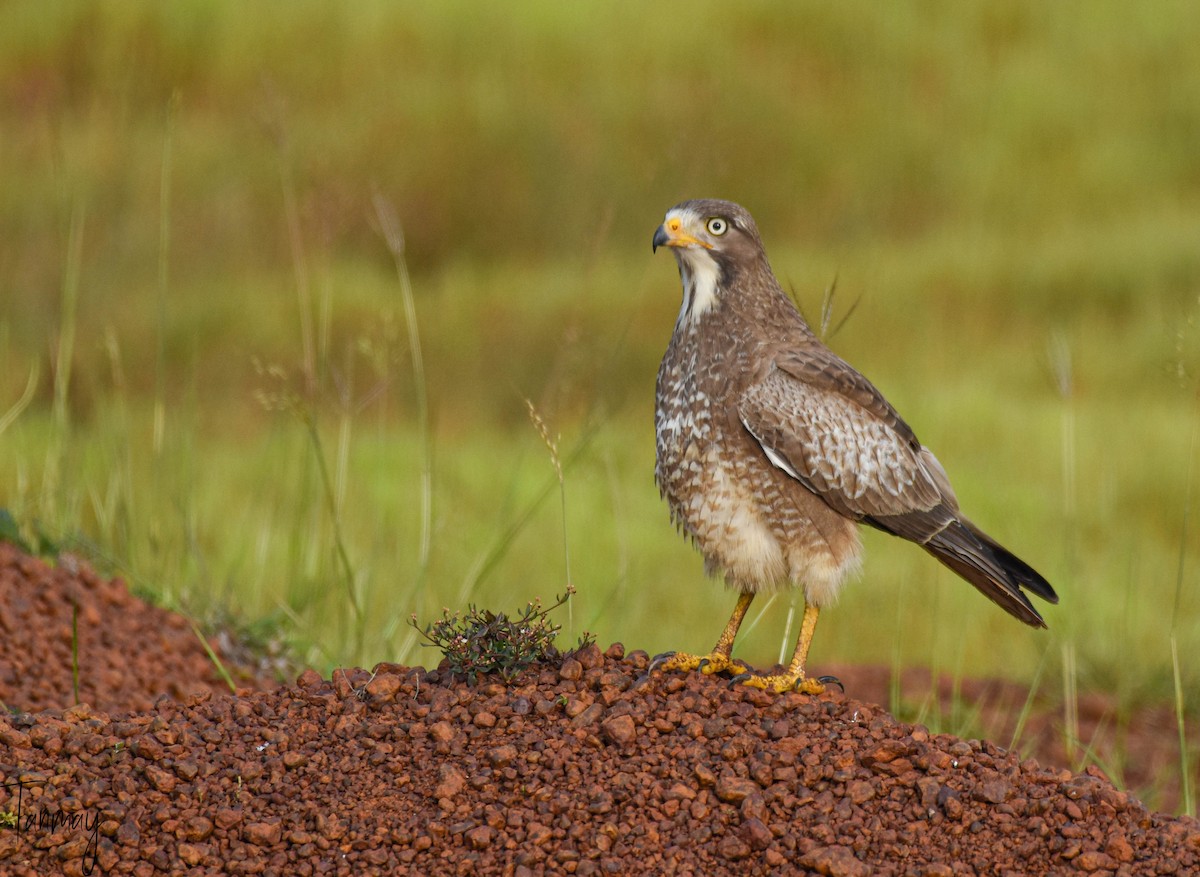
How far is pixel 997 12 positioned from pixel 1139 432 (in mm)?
8322

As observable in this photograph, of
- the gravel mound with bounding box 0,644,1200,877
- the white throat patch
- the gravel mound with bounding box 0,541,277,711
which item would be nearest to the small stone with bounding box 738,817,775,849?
the gravel mound with bounding box 0,644,1200,877

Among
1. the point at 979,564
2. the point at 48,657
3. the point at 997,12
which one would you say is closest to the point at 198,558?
the point at 48,657

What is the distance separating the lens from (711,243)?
4836mm

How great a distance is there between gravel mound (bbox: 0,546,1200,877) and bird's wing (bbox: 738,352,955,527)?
67cm

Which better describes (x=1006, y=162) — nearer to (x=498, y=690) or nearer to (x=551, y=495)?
(x=551, y=495)

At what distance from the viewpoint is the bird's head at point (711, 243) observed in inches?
190

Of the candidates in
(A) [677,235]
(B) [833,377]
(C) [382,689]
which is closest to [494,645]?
(C) [382,689]

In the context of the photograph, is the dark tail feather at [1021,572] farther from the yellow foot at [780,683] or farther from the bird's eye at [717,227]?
the bird's eye at [717,227]

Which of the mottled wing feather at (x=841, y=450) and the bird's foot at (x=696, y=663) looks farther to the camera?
the mottled wing feather at (x=841, y=450)

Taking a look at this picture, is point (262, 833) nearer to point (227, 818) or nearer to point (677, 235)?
point (227, 818)

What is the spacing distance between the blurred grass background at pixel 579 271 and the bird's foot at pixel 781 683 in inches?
79.3

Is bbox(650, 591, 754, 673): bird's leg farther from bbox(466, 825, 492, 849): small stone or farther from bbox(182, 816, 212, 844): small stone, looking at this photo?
bbox(182, 816, 212, 844): small stone

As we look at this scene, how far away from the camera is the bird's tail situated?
4582 millimetres

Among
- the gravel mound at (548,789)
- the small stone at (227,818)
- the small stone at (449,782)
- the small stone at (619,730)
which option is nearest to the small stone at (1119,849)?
the gravel mound at (548,789)
